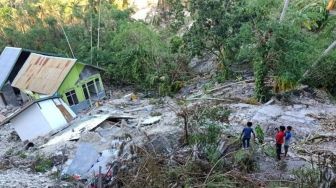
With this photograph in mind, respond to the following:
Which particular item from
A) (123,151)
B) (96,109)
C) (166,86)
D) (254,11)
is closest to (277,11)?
(254,11)

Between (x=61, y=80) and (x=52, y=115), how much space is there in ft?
6.81

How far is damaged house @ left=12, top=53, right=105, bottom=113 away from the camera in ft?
58.0

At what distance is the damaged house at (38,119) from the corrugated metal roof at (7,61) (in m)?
4.50

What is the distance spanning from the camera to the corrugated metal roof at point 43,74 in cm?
1764

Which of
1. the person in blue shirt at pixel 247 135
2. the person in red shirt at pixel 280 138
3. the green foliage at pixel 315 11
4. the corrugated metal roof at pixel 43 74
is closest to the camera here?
the person in red shirt at pixel 280 138

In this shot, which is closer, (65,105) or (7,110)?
(65,105)

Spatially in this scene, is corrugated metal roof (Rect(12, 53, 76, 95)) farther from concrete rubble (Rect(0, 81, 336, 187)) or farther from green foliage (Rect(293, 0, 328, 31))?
green foliage (Rect(293, 0, 328, 31))

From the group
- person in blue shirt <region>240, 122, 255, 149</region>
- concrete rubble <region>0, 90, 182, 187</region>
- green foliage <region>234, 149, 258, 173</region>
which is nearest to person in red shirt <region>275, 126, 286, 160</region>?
person in blue shirt <region>240, 122, 255, 149</region>

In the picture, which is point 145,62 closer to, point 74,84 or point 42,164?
point 74,84

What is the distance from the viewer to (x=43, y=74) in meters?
18.4

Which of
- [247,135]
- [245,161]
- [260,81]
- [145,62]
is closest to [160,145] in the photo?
[247,135]

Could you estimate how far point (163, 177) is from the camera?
7641 mm

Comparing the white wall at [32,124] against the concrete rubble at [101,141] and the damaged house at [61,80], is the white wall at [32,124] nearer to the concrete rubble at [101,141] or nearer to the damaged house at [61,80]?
the concrete rubble at [101,141]

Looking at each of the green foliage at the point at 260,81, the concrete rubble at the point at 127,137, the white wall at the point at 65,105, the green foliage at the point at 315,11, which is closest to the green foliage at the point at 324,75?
the concrete rubble at the point at 127,137
